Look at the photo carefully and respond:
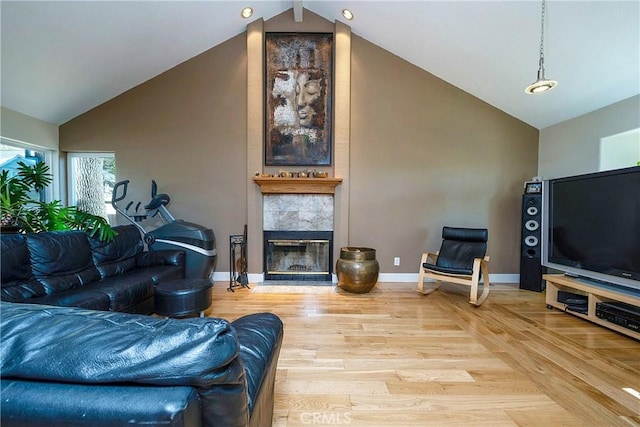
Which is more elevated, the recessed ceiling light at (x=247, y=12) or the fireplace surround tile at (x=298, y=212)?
the recessed ceiling light at (x=247, y=12)

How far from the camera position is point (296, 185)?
3.87 m

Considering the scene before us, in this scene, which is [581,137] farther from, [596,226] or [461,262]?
[461,262]

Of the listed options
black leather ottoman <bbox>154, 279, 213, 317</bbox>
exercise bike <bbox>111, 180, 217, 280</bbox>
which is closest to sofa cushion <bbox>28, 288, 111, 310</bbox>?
black leather ottoman <bbox>154, 279, 213, 317</bbox>

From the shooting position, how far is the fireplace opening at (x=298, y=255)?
402 cm

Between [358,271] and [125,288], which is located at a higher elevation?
[125,288]

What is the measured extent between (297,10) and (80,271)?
13.1 feet

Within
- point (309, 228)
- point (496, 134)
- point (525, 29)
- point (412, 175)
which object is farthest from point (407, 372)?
point (496, 134)

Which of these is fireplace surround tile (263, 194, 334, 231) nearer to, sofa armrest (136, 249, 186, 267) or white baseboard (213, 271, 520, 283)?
white baseboard (213, 271, 520, 283)

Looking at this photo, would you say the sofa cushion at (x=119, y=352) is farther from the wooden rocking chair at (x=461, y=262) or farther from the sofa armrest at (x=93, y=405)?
the wooden rocking chair at (x=461, y=262)

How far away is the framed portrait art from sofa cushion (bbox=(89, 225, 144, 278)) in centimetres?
194

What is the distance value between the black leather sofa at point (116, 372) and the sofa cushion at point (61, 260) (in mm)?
2105

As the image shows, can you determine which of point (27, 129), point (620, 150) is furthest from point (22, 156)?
point (620, 150)

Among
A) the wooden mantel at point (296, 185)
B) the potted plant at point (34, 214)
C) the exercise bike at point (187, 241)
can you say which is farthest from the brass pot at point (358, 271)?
the potted plant at point (34, 214)

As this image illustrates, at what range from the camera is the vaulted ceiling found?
2521mm
